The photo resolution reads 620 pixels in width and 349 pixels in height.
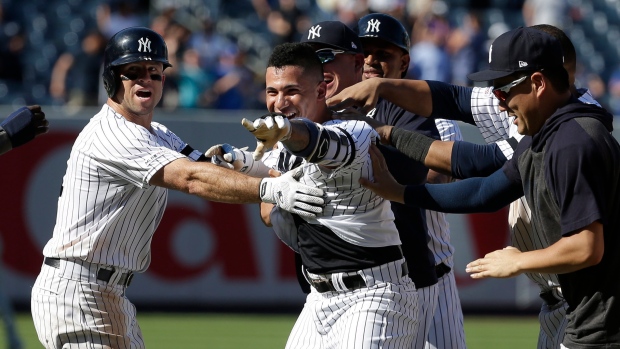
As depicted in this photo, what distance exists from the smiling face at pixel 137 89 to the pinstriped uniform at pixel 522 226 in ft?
6.77

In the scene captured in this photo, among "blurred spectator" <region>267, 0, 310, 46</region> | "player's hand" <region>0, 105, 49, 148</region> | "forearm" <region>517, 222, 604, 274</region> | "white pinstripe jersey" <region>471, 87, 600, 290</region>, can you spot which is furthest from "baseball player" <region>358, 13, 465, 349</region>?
"blurred spectator" <region>267, 0, 310, 46</region>

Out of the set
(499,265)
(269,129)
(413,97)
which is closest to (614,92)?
(413,97)

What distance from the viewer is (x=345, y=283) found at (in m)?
5.55

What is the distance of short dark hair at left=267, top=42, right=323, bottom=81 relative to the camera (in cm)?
574

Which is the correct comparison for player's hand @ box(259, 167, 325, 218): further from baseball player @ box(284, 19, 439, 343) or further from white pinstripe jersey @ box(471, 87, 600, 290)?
white pinstripe jersey @ box(471, 87, 600, 290)

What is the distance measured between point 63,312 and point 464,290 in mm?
8237

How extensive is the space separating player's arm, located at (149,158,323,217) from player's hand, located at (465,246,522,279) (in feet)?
3.08

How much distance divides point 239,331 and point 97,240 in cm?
595

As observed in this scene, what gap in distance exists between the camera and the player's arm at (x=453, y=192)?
5309 mm

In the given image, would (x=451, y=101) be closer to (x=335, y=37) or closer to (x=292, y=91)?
(x=335, y=37)

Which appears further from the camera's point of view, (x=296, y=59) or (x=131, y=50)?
(x=131, y=50)

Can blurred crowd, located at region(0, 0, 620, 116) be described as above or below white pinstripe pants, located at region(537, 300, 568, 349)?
above

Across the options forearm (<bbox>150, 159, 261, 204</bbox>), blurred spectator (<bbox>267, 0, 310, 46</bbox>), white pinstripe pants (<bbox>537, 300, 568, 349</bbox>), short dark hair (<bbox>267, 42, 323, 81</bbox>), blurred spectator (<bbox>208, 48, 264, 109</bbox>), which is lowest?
white pinstripe pants (<bbox>537, 300, 568, 349</bbox>)

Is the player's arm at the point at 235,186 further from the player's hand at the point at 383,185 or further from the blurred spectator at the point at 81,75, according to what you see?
the blurred spectator at the point at 81,75
